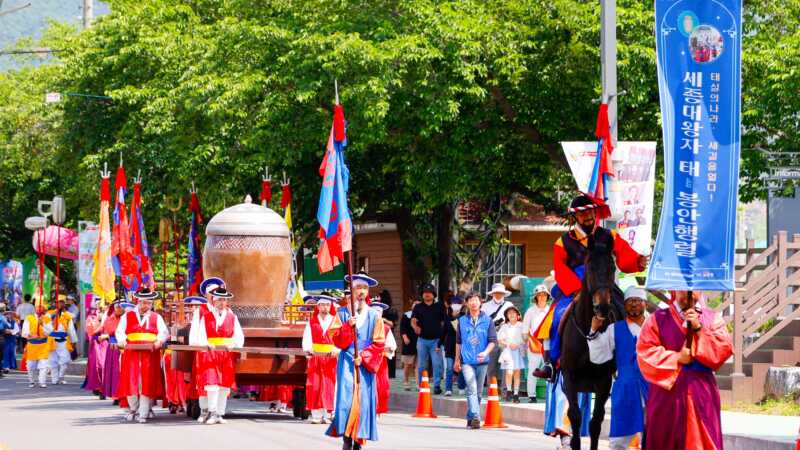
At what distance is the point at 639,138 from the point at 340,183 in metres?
11.2

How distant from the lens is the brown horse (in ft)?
43.8

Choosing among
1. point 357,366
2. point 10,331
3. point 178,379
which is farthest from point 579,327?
point 10,331

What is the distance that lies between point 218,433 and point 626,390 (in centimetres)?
850

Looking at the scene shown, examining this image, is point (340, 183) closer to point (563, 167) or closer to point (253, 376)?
point (253, 376)

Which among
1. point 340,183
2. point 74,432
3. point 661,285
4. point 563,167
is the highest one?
point 563,167

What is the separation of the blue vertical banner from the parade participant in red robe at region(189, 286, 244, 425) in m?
10.9

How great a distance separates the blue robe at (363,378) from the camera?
16.3m

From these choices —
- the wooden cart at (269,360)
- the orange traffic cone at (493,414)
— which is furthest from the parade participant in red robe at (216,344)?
the orange traffic cone at (493,414)

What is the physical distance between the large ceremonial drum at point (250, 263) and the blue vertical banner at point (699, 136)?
12816mm

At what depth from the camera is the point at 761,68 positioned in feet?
88.0

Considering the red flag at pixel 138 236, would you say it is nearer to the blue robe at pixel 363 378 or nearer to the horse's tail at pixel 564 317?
the blue robe at pixel 363 378

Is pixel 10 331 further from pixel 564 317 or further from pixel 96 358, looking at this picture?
pixel 564 317

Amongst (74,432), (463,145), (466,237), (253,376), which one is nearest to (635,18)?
(463,145)

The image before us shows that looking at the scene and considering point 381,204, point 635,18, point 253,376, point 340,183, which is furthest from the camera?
point 381,204
